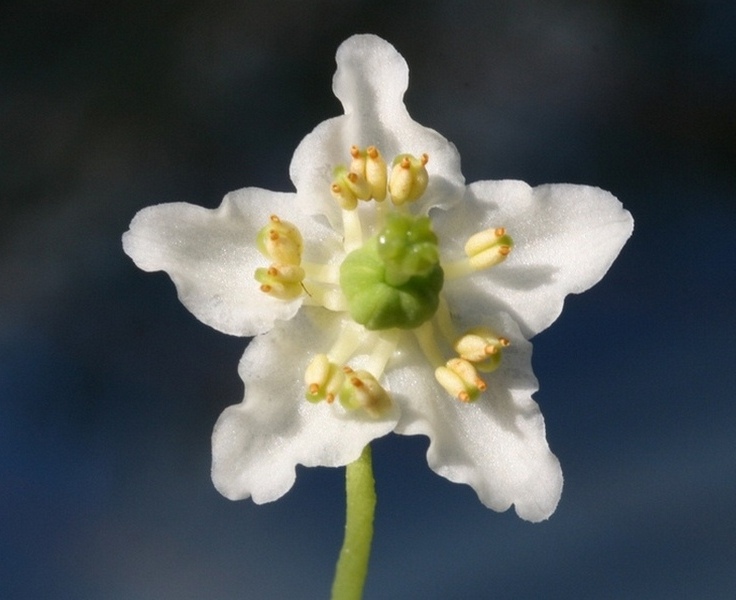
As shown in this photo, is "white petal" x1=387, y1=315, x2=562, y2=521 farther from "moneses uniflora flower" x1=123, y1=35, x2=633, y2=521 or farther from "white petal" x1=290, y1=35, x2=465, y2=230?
"white petal" x1=290, y1=35, x2=465, y2=230

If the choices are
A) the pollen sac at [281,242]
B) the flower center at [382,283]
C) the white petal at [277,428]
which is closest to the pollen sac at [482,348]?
the flower center at [382,283]

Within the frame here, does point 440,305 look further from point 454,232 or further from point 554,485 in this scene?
point 554,485

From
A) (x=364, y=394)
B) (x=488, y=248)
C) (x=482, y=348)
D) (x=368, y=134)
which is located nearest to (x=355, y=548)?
(x=364, y=394)

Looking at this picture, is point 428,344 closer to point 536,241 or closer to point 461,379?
point 461,379

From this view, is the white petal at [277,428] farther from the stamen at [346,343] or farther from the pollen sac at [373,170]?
the pollen sac at [373,170]

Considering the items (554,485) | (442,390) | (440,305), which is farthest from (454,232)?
(554,485)

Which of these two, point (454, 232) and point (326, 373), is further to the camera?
point (454, 232)
